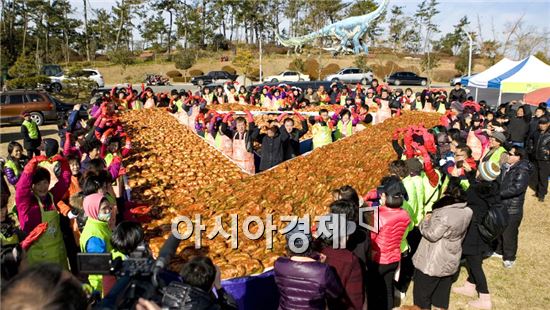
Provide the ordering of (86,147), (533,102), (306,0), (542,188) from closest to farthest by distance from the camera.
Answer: (86,147) < (542,188) < (533,102) < (306,0)

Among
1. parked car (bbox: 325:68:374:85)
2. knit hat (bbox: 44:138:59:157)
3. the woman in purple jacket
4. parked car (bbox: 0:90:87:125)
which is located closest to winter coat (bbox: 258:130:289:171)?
knit hat (bbox: 44:138:59:157)

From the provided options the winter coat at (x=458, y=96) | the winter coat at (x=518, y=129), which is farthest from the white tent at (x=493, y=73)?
the winter coat at (x=518, y=129)

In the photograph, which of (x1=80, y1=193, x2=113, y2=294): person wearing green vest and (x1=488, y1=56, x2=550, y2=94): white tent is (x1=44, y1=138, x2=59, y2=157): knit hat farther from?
(x1=488, y1=56, x2=550, y2=94): white tent

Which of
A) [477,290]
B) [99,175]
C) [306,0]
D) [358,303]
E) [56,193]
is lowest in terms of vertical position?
[477,290]

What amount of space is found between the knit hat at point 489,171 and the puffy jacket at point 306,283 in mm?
3698

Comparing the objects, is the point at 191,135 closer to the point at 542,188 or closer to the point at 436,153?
the point at 436,153

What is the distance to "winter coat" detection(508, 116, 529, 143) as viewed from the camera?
941cm

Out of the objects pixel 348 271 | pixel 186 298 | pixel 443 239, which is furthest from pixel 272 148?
pixel 186 298

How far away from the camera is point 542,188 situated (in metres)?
7.98

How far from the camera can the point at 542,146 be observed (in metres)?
7.87

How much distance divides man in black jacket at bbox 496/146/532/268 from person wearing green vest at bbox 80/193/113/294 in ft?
15.7

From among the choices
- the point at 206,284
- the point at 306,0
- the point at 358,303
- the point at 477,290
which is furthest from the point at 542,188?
the point at 306,0

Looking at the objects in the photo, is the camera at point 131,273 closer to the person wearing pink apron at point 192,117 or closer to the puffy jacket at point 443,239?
the puffy jacket at point 443,239

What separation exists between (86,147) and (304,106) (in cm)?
956
